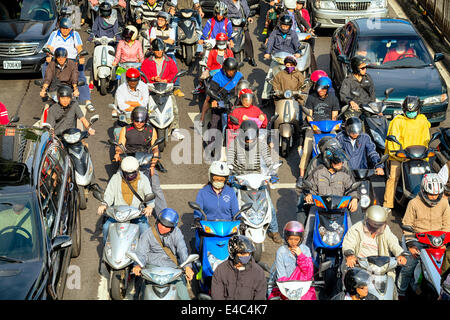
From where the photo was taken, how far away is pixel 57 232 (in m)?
10.0

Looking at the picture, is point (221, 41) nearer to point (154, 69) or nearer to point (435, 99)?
point (154, 69)

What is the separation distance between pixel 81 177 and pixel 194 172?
2.46 m

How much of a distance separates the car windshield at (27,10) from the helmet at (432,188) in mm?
11582

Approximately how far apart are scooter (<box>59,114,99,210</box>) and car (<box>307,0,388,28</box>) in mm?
10174

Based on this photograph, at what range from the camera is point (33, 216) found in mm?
9336

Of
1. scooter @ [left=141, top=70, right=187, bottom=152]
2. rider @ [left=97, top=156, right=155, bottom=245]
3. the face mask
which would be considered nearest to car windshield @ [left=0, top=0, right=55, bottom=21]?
scooter @ [left=141, top=70, right=187, bottom=152]

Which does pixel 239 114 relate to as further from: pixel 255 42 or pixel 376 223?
pixel 255 42

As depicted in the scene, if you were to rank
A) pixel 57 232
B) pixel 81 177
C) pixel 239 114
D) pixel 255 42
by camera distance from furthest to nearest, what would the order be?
1. pixel 255 42
2. pixel 239 114
3. pixel 81 177
4. pixel 57 232

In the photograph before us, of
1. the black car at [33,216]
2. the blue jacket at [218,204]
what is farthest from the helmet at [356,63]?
the black car at [33,216]

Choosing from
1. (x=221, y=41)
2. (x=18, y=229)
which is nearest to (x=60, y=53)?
(x=221, y=41)

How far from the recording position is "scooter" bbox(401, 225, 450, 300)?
30.5 feet

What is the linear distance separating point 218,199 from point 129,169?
1272 millimetres

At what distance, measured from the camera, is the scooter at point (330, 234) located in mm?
10656

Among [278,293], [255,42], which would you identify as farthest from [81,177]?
[255,42]
